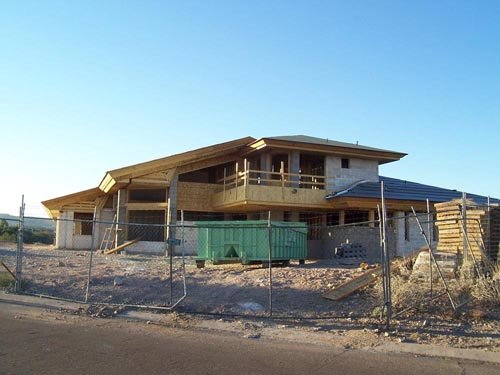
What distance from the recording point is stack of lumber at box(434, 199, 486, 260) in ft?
41.9

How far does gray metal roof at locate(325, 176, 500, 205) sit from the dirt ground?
11122 millimetres

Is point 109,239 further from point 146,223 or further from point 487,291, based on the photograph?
point 487,291

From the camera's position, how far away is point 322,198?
1065 inches

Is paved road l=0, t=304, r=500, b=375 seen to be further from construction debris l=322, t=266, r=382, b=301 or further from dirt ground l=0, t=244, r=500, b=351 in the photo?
construction debris l=322, t=266, r=382, b=301

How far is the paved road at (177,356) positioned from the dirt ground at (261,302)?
3.19 ft

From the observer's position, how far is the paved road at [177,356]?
21.7 ft

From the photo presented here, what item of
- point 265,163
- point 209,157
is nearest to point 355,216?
point 265,163

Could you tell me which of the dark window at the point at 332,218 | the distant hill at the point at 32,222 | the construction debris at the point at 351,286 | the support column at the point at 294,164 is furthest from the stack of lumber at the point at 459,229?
the dark window at the point at 332,218

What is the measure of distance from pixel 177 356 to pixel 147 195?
2416cm

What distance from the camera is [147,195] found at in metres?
30.8

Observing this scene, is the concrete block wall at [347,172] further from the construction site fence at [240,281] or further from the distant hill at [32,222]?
the distant hill at [32,222]

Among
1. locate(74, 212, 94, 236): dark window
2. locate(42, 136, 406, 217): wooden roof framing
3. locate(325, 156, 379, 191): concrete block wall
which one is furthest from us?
locate(74, 212, 94, 236): dark window

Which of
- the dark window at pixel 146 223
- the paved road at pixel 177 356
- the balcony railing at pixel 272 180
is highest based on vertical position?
the balcony railing at pixel 272 180

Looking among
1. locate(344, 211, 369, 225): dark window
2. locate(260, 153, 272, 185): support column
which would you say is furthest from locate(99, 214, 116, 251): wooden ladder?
locate(344, 211, 369, 225): dark window
